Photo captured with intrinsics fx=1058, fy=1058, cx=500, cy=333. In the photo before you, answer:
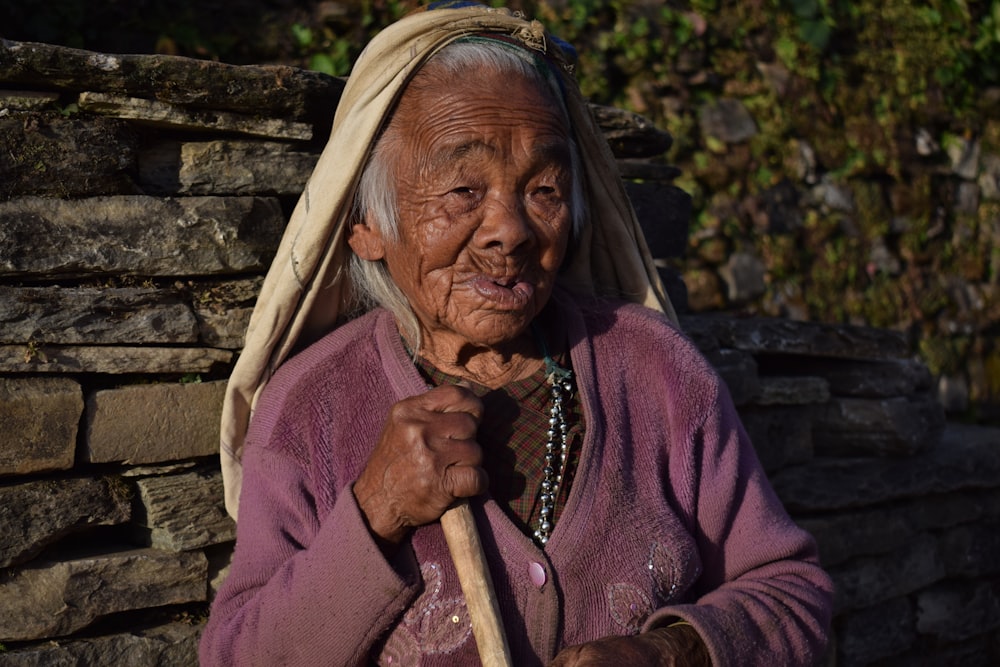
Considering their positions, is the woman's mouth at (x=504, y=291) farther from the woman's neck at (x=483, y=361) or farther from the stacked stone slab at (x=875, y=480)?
the stacked stone slab at (x=875, y=480)

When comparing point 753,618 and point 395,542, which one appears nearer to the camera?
point 395,542

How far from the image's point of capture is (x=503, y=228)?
2145 mm

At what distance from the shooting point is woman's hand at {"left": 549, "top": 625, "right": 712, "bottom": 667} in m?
2.01

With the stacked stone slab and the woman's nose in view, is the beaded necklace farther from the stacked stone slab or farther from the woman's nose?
the stacked stone slab

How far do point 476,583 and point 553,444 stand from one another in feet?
1.29

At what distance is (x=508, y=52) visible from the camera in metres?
2.27

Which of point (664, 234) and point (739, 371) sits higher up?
point (664, 234)

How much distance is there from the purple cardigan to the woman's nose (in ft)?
1.11

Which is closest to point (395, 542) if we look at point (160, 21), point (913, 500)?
point (913, 500)

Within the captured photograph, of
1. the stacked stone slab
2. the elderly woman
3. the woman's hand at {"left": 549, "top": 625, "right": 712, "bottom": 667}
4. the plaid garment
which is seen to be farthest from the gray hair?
the stacked stone slab

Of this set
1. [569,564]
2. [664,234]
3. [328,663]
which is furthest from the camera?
[664,234]

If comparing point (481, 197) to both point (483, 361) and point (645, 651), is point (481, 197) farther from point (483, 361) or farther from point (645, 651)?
point (645, 651)

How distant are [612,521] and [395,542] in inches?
18.3

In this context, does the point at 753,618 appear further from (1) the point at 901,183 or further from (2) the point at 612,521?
(1) the point at 901,183
